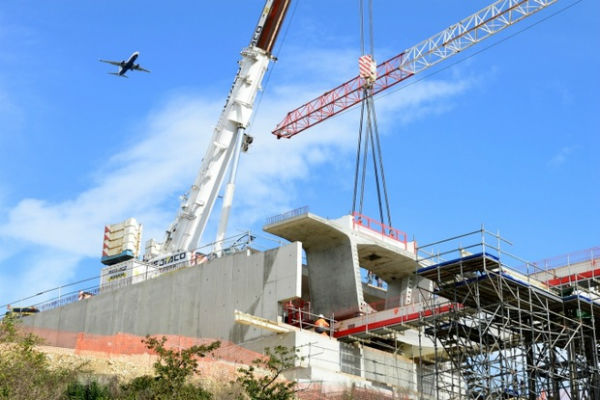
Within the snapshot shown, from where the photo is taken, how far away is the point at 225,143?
65.6m

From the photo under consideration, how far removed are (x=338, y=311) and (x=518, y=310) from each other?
19362 mm

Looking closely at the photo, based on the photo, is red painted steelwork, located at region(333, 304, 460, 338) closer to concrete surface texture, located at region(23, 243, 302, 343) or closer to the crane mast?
concrete surface texture, located at region(23, 243, 302, 343)

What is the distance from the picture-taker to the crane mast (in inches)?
2549

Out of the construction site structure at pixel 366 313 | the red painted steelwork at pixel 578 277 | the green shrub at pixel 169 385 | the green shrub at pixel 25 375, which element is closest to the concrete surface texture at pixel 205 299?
the construction site structure at pixel 366 313

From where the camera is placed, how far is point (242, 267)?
56.9m

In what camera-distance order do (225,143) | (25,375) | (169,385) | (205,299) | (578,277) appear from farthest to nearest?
(225,143) → (205,299) → (578,277) → (169,385) → (25,375)

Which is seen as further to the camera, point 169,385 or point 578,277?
point 578,277

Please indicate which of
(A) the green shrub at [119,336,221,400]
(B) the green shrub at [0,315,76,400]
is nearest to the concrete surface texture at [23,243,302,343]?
(A) the green shrub at [119,336,221,400]

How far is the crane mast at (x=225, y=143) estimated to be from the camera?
2549 inches

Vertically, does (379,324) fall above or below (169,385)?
above

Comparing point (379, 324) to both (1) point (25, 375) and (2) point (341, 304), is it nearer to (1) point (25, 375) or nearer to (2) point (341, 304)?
(2) point (341, 304)

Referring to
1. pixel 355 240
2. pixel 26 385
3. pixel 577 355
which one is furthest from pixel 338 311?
pixel 26 385

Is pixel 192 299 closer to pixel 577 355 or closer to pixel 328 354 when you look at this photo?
pixel 328 354

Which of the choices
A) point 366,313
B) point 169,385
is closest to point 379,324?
point 366,313
